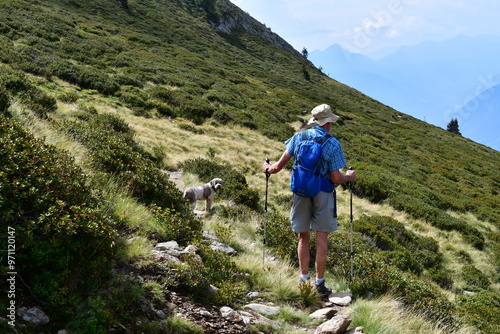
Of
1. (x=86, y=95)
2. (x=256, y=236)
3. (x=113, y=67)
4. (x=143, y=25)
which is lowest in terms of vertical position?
(x=256, y=236)

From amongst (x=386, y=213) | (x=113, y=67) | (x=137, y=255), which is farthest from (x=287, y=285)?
(x=113, y=67)

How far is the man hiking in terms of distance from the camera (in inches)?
155

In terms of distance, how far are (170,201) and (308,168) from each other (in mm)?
3125

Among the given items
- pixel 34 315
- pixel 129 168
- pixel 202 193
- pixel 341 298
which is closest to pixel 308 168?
pixel 341 298

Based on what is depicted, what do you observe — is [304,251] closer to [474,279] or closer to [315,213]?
[315,213]

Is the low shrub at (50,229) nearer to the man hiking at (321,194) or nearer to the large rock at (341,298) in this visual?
the man hiking at (321,194)

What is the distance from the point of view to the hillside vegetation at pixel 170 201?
2.80 m

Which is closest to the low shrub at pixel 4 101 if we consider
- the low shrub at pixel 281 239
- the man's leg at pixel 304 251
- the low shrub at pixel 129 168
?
the low shrub at pixel 129 168

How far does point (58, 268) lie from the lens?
266 centimetres

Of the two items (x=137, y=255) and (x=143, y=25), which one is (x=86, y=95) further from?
(x=143, y=25)

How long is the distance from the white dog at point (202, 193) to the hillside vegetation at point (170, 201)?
1.39 feet

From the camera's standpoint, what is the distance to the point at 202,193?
24.5 ft

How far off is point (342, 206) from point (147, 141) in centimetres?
804

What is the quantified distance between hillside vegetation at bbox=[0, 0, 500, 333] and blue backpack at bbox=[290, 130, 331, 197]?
1.30 meters
